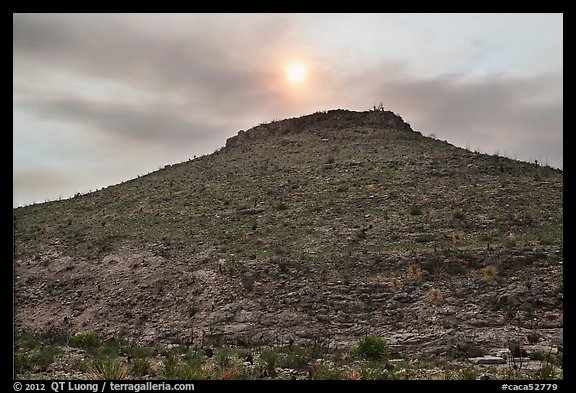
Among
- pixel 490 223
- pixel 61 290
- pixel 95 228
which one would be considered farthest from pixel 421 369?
pixel 95 228

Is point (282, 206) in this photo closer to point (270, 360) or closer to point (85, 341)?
point (85, 341)

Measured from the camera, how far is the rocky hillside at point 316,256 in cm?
1485

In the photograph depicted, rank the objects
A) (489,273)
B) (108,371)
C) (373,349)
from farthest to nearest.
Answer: (489,273) → (373,349) → (108,371)

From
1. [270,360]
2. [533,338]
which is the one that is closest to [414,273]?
[533,338]

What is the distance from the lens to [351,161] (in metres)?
32.0

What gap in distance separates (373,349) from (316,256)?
747 cm

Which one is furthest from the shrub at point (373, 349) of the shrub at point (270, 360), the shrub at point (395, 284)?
the shrub at point (395, 284)

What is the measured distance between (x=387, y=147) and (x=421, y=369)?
26.3m

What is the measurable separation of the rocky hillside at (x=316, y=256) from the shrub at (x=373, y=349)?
927 mm

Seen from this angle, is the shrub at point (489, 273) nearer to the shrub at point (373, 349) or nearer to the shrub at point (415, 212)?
the shrub at point (415, 212)

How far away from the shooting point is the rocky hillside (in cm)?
1485

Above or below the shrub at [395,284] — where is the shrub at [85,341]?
below

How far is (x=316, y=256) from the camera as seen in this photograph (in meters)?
19.2

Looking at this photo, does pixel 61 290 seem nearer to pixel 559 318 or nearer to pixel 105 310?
pixel 105 310
